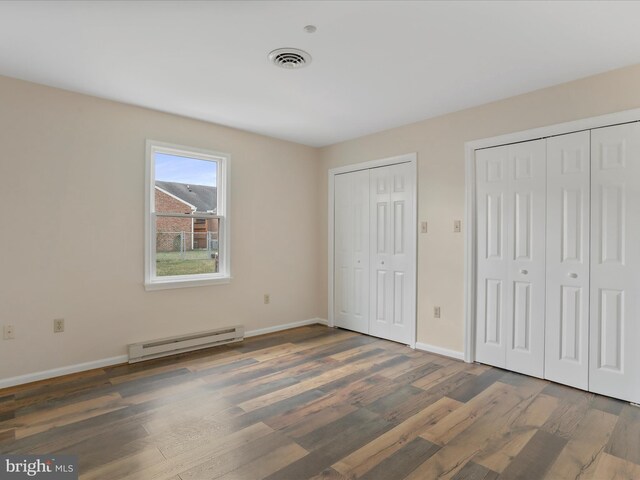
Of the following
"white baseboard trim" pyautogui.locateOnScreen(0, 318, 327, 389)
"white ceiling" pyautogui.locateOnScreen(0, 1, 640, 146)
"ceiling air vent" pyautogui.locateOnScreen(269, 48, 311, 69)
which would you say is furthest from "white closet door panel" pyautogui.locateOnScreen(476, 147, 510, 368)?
"white baseboard trim" pyautogui.locateOnScreen(0, 318, 327, 389)

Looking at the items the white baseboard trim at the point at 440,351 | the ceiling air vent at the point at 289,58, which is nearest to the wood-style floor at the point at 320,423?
the white baseboard trim at the point at 440,351

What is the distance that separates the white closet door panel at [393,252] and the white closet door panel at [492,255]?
73 cm

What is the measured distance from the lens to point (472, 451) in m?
2.08

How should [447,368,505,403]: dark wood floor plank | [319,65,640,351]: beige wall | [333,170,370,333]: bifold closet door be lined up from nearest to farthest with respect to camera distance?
[447,368,505,403]: dark wood floor plank < [319,65,640,351]: beige wall < [333,170,370,333]: bifold closet door

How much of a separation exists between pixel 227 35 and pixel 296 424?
256cm

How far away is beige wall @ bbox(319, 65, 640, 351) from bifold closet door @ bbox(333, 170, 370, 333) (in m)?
0.62

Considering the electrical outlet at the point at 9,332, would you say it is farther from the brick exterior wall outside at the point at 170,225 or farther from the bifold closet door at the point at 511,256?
the bifold closet door at the point at 511,256

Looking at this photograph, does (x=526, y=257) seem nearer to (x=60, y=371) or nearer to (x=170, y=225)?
(x=170, y=225)

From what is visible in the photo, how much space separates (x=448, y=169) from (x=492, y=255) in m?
0.98

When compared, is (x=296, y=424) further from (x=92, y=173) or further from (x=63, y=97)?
(x=63, y=97)

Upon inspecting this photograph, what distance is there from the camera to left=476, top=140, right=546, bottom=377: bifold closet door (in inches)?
124

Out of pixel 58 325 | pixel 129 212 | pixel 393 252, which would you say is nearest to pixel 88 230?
pixel 129 212

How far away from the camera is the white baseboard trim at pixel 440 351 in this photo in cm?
364

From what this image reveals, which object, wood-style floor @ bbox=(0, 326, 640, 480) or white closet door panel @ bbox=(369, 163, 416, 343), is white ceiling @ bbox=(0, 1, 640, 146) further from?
wood-style floor @ bbox=(0, 326, 640, 480)
